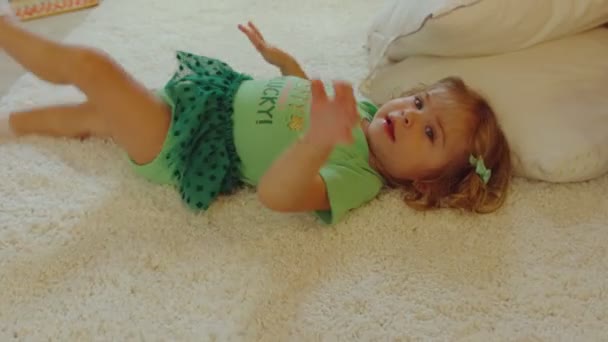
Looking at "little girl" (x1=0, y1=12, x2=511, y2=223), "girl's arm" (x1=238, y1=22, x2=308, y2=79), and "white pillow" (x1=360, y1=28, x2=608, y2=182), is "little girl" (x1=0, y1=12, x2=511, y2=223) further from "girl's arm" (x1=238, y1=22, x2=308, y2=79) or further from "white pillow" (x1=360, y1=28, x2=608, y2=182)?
"girl's arm" (x1=238, y1=22, x2=308, y2=79)

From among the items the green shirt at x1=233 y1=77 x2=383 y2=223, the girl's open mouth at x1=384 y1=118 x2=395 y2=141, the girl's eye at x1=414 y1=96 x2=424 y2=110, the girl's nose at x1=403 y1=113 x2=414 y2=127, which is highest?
the girl's eye at x1=414 y1=96 x2=424 y2=110

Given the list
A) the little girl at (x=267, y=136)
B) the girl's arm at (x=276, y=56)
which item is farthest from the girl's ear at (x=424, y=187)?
the girl's arm at (x=276, y=56)

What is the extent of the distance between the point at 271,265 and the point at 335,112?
0.26 m

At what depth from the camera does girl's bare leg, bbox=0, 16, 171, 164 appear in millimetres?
1089

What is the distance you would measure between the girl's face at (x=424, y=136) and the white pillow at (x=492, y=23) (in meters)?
0.10

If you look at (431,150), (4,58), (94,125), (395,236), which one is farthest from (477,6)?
(4,58)

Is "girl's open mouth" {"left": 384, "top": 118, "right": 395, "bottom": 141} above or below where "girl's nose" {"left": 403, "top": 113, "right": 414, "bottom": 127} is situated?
below

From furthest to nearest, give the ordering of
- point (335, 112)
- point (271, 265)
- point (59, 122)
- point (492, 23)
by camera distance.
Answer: point (59, 122), point (492, 23), point (271, 265), point (335, 112)

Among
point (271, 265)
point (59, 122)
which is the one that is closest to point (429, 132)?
point (271, 265)

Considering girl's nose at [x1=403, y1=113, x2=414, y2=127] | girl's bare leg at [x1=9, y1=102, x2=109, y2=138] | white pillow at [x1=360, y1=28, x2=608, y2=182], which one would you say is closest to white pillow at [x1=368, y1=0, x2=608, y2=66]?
white pillow at [x1=360, y1=28, x2=608, y2=182]

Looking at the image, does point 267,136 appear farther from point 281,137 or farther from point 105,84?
point 105,84

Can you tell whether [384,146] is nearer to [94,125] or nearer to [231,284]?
[231,284]

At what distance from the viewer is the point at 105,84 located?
109 cm

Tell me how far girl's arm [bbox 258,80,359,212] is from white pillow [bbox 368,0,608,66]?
296mm
